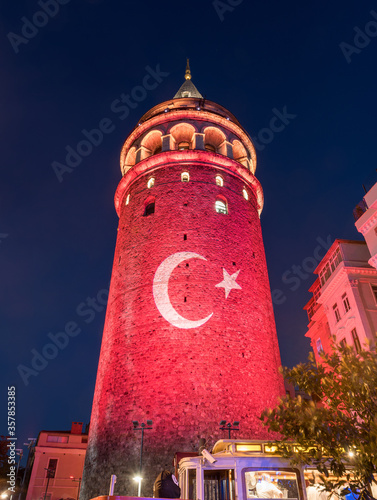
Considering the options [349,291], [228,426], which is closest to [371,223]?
[349,291]

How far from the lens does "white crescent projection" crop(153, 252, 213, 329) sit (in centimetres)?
1605

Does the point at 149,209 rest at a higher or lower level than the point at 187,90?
lower

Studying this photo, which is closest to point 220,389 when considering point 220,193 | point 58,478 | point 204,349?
point 204,349

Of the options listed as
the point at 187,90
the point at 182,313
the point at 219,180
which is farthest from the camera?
the point at 187,90

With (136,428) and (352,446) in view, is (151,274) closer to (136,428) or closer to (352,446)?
(136,428)

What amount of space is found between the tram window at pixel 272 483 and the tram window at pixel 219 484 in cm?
32

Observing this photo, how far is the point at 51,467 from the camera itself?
1141 inches

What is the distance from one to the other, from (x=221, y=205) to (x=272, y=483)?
1398 centimetres

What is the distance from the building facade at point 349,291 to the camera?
56.7 feet

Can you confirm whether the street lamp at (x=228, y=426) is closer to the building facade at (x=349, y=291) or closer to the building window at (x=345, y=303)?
the building facade at (x=349, y=291)

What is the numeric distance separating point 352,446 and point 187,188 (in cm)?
1437

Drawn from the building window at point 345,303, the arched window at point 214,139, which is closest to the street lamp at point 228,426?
the building window at point 345,303

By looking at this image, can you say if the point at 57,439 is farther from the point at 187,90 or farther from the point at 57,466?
the point at 187,90

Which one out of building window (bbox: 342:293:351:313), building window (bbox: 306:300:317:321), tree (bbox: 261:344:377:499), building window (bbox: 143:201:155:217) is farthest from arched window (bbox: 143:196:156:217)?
tree (bbox: 261:344:377:499)
